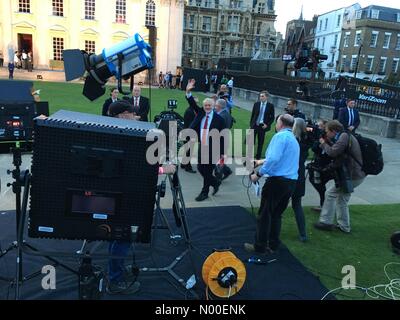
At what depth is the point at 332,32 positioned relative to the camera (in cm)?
6494

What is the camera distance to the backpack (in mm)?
6059

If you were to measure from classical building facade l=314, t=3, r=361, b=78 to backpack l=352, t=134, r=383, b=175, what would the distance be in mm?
57838

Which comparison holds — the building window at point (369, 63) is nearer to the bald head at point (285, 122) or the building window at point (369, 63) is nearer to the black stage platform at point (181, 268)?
the black stage platform at point (181, 268)

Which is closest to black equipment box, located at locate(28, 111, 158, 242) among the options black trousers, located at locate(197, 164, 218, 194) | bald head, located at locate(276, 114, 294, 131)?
bald head, located at locate(276, 114, 294, 131)

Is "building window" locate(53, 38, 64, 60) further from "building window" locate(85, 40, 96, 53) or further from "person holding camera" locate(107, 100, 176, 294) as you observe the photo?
A: "person holding camera" locate(107, 100, 176, 294)

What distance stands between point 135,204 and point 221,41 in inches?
3126

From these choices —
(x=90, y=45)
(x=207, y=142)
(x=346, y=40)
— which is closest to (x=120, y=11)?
(x=90, y=45)

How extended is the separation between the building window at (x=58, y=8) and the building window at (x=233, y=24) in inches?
1690

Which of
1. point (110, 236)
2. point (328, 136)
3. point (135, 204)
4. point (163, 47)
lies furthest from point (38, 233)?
point (163, 47)

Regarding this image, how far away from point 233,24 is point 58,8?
145 feet

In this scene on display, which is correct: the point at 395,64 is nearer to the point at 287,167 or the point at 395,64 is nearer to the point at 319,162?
the point at 319,162

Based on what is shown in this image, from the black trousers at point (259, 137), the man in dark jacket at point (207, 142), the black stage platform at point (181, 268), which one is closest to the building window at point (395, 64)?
the black trousers at point (259, 137)

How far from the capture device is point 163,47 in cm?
4534
